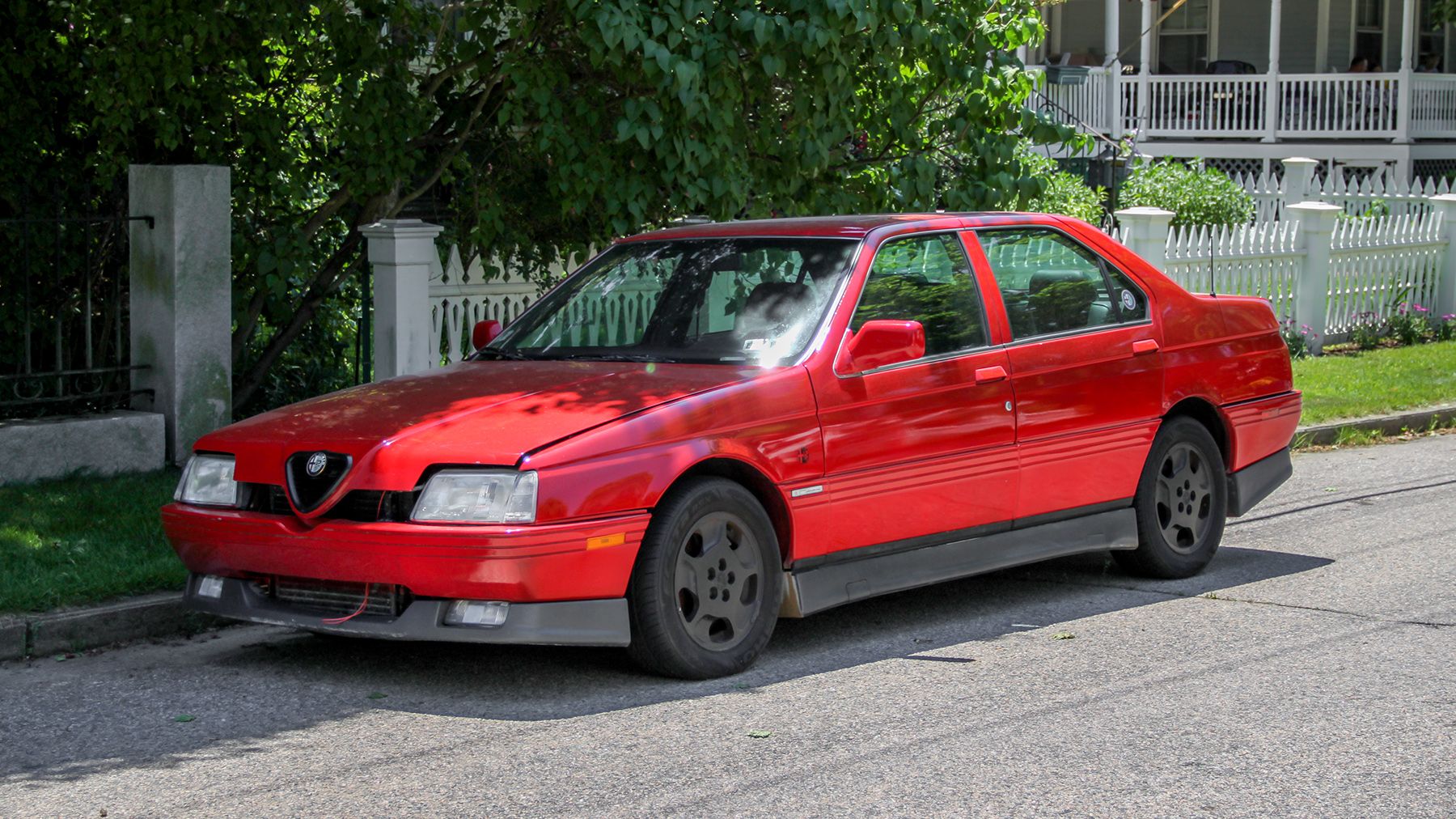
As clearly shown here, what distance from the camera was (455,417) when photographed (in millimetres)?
6113

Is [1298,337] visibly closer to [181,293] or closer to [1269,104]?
[181,293]

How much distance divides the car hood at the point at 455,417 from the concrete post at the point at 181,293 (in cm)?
332

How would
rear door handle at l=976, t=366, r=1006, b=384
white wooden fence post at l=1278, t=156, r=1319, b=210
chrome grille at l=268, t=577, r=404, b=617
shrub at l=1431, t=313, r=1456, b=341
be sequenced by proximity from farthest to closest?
white wooden fence post at l=1278, t=156, r=1319, b=210
shrub at l=1431, t=313, r=1456, b=341
rear door handle at l=976, t=366, r=1006, b=384
chrome grille at l=268, t=577, r=404, b=617

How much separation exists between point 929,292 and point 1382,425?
7039 millimetres

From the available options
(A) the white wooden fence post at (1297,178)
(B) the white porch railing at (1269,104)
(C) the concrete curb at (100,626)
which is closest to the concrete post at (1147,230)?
(A) the white wooden fence post at (1297,178)

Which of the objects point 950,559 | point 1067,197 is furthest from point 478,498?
point 1067,197

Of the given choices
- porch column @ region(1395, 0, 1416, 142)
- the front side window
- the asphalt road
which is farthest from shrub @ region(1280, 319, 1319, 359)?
porch column @ region(1395, 0, 1416, 142)

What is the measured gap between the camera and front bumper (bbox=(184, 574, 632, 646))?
5.76 meters

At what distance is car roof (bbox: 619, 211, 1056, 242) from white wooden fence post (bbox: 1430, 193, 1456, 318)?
12.9 metres

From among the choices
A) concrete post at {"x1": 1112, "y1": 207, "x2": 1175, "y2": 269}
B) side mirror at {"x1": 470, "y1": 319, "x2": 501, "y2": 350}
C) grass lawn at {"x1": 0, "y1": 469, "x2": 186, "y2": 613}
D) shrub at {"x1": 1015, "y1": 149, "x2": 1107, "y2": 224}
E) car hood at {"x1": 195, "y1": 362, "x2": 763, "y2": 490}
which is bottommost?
grass lawn at {"x1": 0, "y1": 469, "x2": 186, "y2": 613}

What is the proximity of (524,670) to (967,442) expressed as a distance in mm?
1992

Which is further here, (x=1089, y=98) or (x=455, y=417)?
(x=1089, y=98)

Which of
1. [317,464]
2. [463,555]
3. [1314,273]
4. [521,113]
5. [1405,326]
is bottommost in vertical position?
[463,555]

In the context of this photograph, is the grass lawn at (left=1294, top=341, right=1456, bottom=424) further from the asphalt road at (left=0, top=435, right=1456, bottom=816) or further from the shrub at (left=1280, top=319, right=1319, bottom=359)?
the asphalt road at (left=0, top=435, right=1456, bottom=816)
